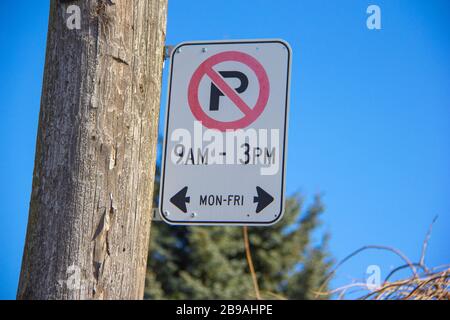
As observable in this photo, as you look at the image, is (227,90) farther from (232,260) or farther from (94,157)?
(232,260)

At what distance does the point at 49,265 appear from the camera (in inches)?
94.6

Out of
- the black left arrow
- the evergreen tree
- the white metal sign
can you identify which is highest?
the white metal sign

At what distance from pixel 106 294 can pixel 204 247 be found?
18.3m

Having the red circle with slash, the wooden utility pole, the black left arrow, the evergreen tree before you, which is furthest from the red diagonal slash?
the evergreen tree

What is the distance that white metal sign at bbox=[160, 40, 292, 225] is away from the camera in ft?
8.68

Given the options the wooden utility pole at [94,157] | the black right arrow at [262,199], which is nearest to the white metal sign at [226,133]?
the black right arrow at [262,199]

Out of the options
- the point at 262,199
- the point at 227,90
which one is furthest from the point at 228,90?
the point at 262,199

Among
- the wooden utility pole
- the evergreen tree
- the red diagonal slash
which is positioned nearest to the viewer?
the wooden utility pole

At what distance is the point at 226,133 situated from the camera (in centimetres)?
271

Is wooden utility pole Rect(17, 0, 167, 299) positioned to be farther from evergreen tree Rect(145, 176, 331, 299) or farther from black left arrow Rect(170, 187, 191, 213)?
evergreen tree Rect(145, 176, 331, 299)

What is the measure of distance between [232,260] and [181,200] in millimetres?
19500

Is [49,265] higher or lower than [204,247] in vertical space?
higher

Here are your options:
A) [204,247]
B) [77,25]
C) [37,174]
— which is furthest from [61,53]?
[204,247]
